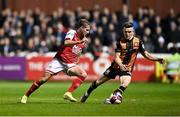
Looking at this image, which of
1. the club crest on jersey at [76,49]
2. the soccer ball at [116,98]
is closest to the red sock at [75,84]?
the club crest on jersey at [76,49]

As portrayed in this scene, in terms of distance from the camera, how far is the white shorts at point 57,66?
17312 mm

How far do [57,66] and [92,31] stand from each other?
14.7 m

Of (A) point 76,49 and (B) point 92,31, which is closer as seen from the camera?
(A) point 76,49

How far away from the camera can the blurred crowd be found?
31.5 m

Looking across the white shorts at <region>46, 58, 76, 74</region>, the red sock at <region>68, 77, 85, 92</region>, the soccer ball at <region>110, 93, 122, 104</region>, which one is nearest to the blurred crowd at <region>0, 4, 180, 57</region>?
the red sock at <region>68, 77, 85, 92</region>

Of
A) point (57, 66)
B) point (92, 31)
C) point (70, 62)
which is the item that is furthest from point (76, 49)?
point (92, 31)

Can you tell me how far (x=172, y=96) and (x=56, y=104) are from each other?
503 cm

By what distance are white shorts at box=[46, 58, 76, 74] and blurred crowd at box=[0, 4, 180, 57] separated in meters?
13.8

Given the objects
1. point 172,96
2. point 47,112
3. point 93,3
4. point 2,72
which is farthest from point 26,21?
point 47,112

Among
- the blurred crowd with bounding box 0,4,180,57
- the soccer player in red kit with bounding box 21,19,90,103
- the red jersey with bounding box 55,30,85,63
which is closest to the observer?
the soccer player in red kit with bounding box 21,19,90,103

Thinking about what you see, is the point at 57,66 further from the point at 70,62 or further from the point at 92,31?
the point at 92,31

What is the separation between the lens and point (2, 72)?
105ft

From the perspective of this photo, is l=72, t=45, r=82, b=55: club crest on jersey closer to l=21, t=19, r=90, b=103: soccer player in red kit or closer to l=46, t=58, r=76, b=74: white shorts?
l=21, t=19, r=90, b=103: soccer player in red kit

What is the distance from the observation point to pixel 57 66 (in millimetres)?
17391
